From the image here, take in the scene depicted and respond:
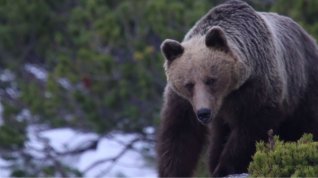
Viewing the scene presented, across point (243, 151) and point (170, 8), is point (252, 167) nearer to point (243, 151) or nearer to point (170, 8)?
point (243, 151)

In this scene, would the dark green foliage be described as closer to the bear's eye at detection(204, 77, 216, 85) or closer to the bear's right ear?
the bear's eye at detection(204, 77, 216, 85)

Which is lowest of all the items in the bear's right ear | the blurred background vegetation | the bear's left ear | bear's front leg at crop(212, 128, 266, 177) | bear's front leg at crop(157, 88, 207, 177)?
bear's front leg at crop(212, 128, 266, 177)

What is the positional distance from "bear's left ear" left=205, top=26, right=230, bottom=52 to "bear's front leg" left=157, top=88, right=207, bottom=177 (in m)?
0.47

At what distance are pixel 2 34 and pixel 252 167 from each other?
11.9m

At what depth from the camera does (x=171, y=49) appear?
7.03 meters

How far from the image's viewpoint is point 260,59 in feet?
23.6

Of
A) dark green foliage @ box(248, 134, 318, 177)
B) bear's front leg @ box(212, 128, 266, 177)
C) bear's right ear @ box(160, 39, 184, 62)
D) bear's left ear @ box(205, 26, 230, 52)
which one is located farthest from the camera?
bear's front leg @ box(212, 128, 266, 177)

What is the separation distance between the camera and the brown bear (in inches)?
274

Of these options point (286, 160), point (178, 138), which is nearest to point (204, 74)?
point (178, 138)

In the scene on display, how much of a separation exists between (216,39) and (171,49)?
33 cm

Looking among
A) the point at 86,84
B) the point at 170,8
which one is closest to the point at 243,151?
the point at 170,8

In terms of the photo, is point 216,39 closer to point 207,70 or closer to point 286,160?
point 207,70

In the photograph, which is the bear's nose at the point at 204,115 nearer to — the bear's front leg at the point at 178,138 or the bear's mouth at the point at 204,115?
the bear's mouth at the point at 204,115

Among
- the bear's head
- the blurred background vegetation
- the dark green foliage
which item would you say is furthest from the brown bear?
the blurred background vegetation
